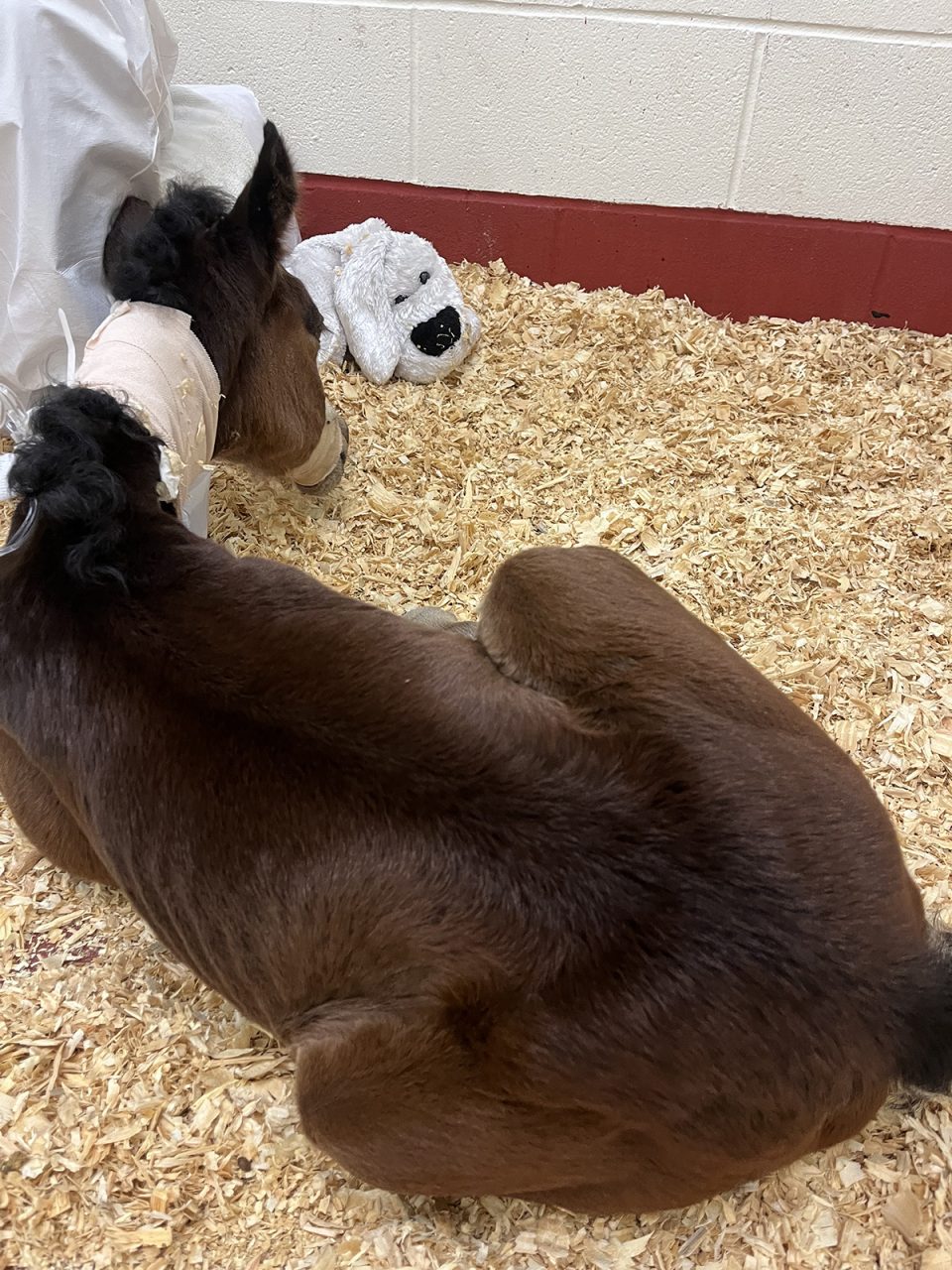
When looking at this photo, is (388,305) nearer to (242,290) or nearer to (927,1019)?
(242,290)

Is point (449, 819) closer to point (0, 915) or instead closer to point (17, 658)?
point (17, 658)

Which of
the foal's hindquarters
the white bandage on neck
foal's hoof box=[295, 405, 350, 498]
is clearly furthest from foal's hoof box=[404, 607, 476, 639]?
the foal's hindquarters

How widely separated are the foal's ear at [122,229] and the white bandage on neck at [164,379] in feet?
0.67

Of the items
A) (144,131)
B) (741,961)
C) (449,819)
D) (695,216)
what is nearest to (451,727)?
(449,819)

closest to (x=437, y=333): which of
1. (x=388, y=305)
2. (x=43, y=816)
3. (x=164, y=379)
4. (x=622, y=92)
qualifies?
(x=388, y=305)

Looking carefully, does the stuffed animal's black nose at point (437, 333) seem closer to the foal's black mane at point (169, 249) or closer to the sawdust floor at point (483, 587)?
the sawdust floor at point (483, 587)

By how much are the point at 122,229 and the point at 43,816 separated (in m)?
1.26

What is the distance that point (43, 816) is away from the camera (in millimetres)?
1777

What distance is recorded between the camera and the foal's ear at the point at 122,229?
2.08 metres

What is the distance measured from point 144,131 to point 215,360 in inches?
24.0

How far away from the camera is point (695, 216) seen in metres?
3.28

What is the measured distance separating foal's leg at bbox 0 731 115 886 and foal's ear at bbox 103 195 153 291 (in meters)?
0.97

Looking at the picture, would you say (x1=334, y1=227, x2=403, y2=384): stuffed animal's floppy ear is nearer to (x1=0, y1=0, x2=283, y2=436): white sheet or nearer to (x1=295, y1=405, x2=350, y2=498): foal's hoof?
(x1=295, y1=405, x2=350, y2=498): foal's hoof

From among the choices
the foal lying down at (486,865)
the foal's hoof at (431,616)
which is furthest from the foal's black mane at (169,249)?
the foal's hoof at (431,616)
